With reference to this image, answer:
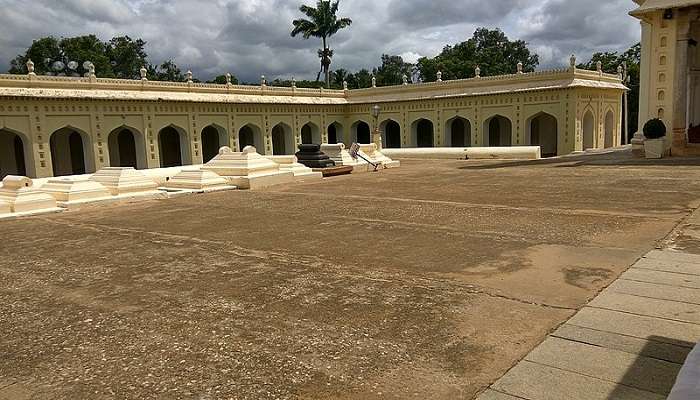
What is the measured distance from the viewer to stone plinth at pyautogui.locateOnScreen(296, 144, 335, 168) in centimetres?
Answer: 1823

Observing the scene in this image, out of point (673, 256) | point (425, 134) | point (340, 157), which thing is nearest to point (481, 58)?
point (425, 134)

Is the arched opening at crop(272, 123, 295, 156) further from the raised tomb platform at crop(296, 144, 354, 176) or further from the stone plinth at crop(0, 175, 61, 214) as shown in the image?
the stone plinth at crop(0, 175, 61, 214)

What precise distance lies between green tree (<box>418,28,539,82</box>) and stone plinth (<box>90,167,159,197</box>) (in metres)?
40.3

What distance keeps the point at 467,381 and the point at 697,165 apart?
48.0 feet

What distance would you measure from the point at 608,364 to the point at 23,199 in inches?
440

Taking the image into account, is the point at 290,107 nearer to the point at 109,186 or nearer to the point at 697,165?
the point at 109,186

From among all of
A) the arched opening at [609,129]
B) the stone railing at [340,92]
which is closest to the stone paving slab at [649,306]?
the stone railing at [340,92]

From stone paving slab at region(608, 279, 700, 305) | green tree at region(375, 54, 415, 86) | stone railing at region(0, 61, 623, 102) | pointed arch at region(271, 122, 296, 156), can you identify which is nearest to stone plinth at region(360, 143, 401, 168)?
stone railing at region(0, 61, 623, 102)

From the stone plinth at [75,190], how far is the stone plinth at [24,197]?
287 mm

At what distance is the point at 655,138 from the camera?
1752cm

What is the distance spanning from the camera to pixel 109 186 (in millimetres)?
12344

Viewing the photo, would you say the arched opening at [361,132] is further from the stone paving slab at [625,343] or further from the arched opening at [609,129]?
the stone paving slab at [625,343]

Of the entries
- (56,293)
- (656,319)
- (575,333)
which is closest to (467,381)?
(575,333)

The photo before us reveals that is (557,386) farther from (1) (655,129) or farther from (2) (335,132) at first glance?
(2) (335,132)
